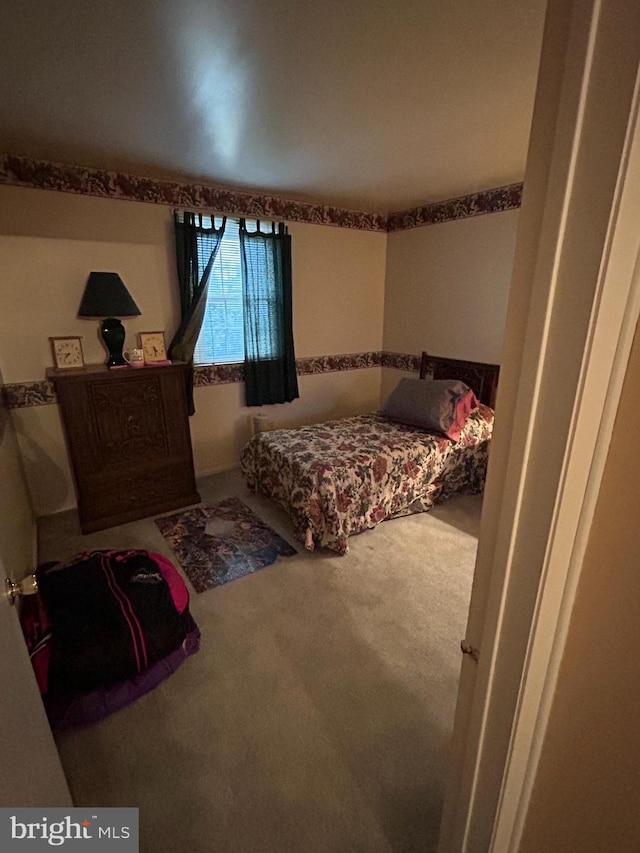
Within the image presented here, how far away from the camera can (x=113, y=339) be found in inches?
109

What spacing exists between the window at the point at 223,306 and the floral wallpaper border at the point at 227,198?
206mm

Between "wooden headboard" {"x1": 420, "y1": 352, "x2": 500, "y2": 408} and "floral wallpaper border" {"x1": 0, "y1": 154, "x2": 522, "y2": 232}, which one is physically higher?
"floral wallpaper border" {"x1": 0, "y1": 154, "x2": 522, "y2": 232}

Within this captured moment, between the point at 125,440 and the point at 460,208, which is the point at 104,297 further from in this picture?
the point at 460,208

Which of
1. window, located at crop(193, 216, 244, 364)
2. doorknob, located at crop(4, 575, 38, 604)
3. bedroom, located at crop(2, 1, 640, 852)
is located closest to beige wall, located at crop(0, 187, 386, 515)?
bedroom, located at crop(2, 1, 640, 852)

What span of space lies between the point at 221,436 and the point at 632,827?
333 centimetres

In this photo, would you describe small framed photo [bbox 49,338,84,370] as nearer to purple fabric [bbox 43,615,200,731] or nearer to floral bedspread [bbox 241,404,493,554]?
floral bedspread [bbox 241,404,493,554]

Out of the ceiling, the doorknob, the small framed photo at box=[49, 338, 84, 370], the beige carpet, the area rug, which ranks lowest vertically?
the beige carpet

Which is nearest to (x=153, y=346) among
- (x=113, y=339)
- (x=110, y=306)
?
(x=113, y=339)

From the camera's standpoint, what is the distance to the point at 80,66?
150 cm

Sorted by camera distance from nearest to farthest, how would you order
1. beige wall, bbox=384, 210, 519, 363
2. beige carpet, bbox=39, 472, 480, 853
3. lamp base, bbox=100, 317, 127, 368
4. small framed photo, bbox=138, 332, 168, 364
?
beige carpet, bbox=39, 472, 480, 853 → lamp base, bbox=100, 317, 127, 368 → small framed photo, bbox=138, 332, 168, 364 → beige wall, bbox=384, 210, 519, 363

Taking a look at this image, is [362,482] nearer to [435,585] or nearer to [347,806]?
[435,585]

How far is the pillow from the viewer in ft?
9.84

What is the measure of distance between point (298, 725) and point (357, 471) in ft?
4.53

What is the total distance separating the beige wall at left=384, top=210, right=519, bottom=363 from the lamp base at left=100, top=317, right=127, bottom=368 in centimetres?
264
